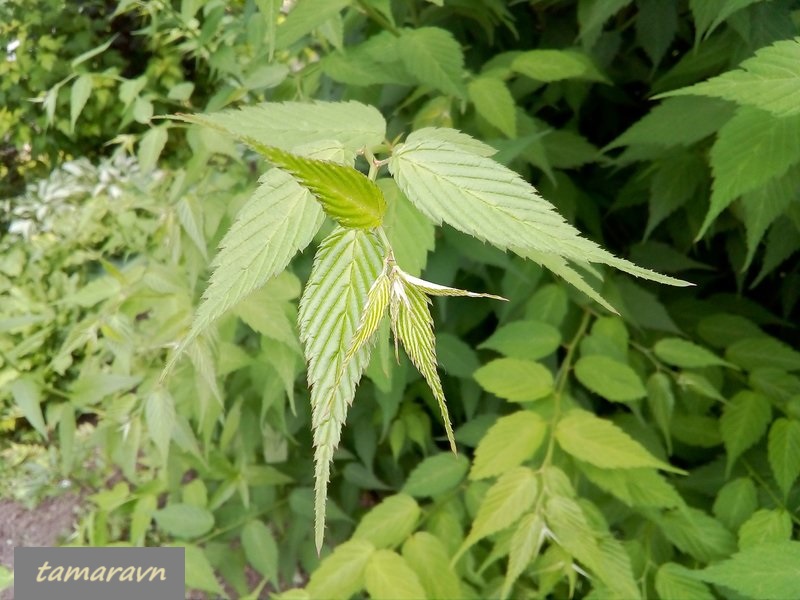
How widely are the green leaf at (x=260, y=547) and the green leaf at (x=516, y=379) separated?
434mm

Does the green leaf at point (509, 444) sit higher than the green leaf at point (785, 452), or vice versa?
the green leaf at point (509, 444)

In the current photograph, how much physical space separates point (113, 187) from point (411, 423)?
1.32m

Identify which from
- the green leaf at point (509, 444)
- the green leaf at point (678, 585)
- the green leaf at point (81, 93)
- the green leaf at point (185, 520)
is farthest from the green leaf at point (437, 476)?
the green leaf at point (81, 93)

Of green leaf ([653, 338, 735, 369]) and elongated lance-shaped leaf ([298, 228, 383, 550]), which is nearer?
elongated lance-shaped leaf ([298, 228, 383, 550])

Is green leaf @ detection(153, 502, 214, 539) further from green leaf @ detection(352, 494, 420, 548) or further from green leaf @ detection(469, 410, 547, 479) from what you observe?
green leaf @ detection(469, 410, 547, 479)

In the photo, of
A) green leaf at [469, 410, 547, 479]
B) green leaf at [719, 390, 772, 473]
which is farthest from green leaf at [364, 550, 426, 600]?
green leaf at [719, 390, 772, 473]

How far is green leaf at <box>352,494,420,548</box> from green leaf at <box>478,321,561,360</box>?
7.3 inches

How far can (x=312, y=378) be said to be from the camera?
223 mm

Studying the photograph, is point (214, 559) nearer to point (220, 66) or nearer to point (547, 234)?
point (220, 66)

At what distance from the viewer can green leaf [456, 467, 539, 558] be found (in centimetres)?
53

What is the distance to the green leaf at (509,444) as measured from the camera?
57 cm

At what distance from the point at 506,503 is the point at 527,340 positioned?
0.18 meters

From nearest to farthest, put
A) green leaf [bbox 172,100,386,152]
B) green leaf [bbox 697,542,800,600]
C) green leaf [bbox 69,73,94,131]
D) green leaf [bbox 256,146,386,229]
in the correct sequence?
green leaf [bbox 256,146,386,229], green leaf [bbox 172,100,386,152], green leaf [bbox 697,542,800,600], green leaf [bbox 69,73,94,131]

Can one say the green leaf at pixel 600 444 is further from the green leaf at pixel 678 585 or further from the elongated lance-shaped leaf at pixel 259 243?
the elongated lance-shaped leaf at pixel 259 243
